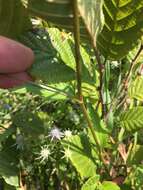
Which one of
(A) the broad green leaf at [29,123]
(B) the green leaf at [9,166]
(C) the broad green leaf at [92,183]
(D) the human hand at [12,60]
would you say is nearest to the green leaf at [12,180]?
(B) the green leaf at [9,166]

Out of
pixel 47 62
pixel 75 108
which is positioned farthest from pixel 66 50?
pixel 75 108

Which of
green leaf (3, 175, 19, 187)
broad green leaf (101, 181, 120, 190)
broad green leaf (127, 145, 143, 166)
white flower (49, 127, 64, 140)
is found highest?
white flower (49, 127, 64, 140)

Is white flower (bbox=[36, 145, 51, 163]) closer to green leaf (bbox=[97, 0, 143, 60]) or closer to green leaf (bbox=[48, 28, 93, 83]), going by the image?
green leaf (bbox=[48, 28, 93, 83])

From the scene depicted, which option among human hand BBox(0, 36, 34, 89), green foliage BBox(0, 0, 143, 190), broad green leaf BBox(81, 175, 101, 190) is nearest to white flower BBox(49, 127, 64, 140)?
green foliage BBox(0, 0, 143, 190)

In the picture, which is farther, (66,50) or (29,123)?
(29,123)

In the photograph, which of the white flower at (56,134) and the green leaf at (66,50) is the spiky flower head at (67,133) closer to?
the white flower at (56,134)

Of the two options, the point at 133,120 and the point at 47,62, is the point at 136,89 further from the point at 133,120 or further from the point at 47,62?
the point at 47,62

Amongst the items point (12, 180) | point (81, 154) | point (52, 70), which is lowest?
point (12, 180)
